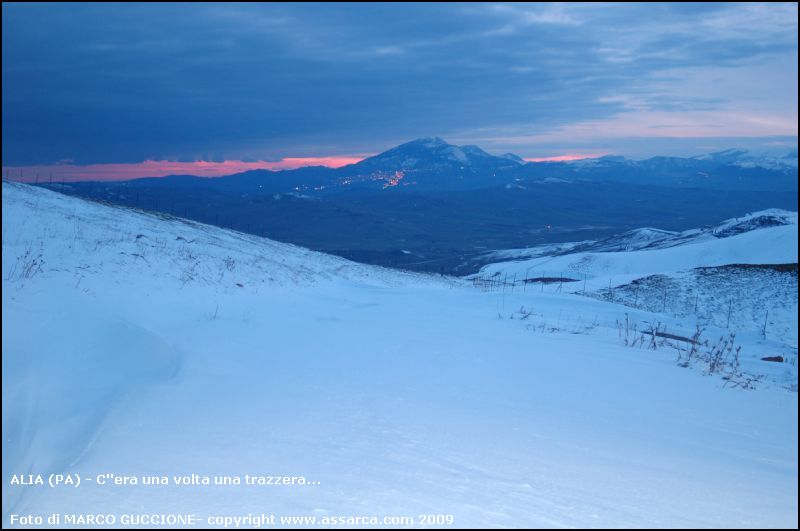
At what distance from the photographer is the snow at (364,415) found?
148 inches

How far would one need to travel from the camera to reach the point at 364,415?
5.15 m

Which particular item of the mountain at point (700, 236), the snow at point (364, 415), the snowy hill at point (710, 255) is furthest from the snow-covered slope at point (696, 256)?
the snow at point (364, 415)

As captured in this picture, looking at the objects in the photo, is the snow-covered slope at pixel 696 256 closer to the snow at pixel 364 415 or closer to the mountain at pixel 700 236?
the mountain at pixel 700 236

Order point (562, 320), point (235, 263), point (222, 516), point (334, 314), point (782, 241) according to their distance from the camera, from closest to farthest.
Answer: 1. point (222, 516)
2. point (334, 314)
3. point (562, 320)
4. point (235, 263)
5. point (782, 241)

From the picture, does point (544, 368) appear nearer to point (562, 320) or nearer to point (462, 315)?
point (462, 315)

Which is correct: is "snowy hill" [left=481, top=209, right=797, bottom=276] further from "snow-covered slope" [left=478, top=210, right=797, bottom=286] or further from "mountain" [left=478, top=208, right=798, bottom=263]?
"mountain" [left=478, top=208, right=798, bottom=263]

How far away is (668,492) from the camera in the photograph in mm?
→ 3990

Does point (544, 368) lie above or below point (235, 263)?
below

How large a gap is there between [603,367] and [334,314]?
5.15m

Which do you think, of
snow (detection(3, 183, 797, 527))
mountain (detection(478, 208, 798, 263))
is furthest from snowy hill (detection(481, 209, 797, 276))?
snow (detection(3, 183, 797, 527))

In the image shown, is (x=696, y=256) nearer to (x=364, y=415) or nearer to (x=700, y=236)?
(x=700, y=236)

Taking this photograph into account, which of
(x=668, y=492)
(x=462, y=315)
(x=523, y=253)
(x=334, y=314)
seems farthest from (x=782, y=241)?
(x=523, y=253)

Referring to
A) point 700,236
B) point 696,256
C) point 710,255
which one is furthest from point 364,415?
point 700,236

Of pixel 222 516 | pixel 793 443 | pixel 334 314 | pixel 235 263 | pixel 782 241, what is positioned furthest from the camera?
pixel 782 241
